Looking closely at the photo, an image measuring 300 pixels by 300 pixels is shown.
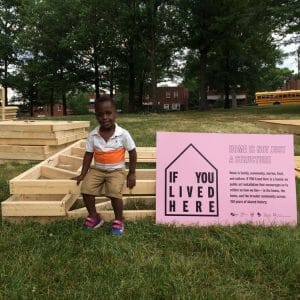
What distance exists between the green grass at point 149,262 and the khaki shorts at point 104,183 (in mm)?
337

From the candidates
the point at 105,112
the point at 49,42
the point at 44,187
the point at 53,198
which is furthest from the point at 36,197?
the point at 49,42

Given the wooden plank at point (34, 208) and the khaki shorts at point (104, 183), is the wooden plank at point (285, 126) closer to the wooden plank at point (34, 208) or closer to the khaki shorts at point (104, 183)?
the khaki shorts at point (104, 183)

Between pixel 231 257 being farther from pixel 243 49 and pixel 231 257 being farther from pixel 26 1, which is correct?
pixel 26 1

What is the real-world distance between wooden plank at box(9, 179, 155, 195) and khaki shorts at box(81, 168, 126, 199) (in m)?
0.29

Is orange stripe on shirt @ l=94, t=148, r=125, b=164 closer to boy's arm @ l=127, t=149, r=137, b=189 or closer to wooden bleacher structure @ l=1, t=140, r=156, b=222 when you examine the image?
boy's arm @ l=127, t=149, r=137, b=189

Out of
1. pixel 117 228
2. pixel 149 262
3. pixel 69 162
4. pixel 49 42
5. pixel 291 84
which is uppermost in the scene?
pixel 291 84

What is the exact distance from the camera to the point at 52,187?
471 cm

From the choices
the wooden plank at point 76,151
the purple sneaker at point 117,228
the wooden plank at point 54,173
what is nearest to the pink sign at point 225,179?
the purple sneaker at point 117,228

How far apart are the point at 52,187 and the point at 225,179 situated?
5.78 ft

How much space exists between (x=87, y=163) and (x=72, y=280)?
150cm

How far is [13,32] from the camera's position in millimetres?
43875

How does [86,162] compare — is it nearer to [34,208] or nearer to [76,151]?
[34,208]

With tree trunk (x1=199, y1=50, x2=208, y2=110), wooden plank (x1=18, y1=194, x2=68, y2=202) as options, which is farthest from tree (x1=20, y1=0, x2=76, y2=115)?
wooden plank (x1=18, y1=194, x2=68, y2=202)

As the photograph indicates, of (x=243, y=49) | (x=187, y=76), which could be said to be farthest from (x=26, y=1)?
(x=243, y=49)
